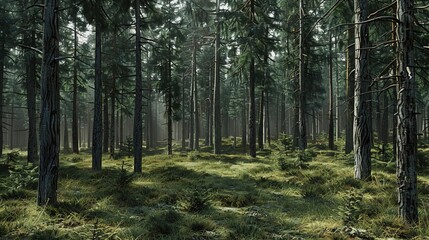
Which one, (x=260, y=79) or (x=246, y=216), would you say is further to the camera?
(x=260, y=79)

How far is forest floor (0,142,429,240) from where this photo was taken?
5324mm

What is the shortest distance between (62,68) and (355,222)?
20.4 meters

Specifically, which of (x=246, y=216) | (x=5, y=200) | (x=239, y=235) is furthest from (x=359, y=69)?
(x=5, y=200)

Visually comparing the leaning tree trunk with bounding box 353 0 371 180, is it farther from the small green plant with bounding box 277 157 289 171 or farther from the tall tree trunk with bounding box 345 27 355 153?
the tall tree trunk with bounding box 345 27 355 153

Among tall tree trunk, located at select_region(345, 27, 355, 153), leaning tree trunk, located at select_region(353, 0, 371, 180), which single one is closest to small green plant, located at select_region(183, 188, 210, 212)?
leaning tree trunk, located at select_region(353, 0, 371, 180)

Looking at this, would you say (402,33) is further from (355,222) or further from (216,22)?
(216,22)

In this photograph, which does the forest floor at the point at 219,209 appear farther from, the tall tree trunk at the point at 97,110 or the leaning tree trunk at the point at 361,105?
the tall tree trunk at the point at 97,110

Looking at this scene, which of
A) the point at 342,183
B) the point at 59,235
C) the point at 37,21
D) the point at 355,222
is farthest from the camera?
the point at 37,21

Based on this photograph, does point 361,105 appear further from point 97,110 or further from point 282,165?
point 97,110

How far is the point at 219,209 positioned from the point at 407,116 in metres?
4.70

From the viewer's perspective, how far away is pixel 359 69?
925 cm

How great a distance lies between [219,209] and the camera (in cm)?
729

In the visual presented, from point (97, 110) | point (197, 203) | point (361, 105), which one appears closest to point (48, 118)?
point (197, 203)

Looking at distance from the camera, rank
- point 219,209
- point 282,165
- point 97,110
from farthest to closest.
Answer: point 97,110
point 282,165
point 219,209
